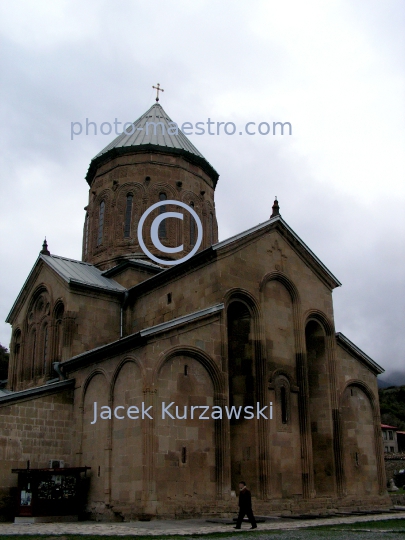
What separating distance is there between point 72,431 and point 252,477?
5889 millimetres

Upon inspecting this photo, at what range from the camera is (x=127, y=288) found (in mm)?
22938

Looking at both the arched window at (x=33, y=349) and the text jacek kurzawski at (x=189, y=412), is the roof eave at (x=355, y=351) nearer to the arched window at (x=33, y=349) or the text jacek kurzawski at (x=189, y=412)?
the text jacek kurzawski at (x=189, y=412)

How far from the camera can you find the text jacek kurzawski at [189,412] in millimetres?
15808

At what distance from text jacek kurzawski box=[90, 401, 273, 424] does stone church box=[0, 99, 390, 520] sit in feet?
0.15

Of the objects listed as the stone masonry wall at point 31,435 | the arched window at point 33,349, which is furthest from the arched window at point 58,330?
the stone masonry wall at point 31,435

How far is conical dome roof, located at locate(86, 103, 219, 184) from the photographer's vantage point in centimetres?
2691

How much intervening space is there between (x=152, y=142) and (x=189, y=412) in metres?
14.7

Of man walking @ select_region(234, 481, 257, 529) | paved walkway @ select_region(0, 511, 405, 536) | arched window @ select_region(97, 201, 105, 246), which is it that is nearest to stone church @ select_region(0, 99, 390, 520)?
arched window @ select_region(97, 201, 105, 246)

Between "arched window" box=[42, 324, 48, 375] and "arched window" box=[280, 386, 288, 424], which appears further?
"arched window" box=[42, 324, 48, 375]

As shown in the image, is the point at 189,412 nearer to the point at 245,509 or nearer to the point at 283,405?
the point at 245,509

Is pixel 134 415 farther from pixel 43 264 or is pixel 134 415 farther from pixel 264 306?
pixel 43 264

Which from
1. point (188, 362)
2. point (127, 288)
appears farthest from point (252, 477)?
point (127, 288)

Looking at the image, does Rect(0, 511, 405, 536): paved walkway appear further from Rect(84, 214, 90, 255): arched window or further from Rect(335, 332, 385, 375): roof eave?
Rect(84, 214, 90, 255): arched window

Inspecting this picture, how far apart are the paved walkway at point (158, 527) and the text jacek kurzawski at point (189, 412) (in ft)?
8.70
